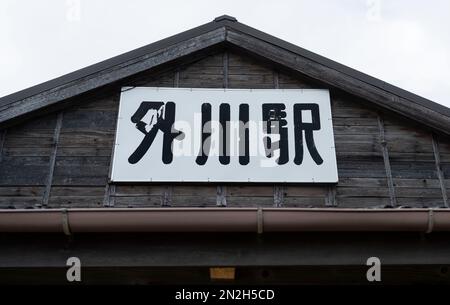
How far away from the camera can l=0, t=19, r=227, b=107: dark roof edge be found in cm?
523

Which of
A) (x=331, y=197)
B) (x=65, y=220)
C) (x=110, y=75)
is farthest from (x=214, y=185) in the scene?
(x=110, y=75)

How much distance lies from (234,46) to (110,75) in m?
1.51

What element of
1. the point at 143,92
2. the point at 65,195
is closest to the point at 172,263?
the point at 65,195

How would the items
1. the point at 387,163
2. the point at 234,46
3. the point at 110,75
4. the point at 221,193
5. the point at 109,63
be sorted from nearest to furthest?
the point at 221,193
the point at 387,163
the point at 110,75
the point at 109,63
the point at 234,46

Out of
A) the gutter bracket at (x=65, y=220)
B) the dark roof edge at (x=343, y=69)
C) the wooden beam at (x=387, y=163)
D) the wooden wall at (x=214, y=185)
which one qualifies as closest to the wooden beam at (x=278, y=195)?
the wooden wall at (x=214, y=185)

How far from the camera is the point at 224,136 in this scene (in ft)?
16.7

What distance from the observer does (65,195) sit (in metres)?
4.78

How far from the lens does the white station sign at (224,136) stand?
191 inches

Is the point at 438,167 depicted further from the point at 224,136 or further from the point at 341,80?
the point at 224,136

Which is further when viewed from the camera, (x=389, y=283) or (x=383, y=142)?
(x=383, y=142)

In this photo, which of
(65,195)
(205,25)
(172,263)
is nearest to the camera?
(172,263)

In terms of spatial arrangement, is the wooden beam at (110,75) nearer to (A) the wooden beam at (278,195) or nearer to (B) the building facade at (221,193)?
(B) the building facade at (221,193)

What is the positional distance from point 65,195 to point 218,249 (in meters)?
1.64
